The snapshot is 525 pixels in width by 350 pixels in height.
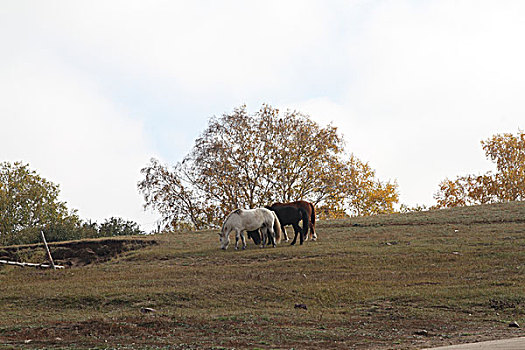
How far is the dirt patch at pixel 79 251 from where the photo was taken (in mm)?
25656

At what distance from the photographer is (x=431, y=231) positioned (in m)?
26.9

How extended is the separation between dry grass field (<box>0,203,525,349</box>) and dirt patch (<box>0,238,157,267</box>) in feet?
0.27

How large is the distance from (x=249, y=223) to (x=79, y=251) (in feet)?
23.6

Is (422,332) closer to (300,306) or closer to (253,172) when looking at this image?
(300,306)

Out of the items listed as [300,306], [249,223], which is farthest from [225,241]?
[300,306]

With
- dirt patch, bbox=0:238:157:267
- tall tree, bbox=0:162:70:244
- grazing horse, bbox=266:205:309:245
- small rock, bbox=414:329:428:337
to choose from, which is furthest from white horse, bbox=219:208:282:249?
tall tree, bbox=0:162:70:244

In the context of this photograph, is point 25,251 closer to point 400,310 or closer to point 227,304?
point 227,304

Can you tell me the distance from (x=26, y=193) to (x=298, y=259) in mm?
32228

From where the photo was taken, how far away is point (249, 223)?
24719 mm

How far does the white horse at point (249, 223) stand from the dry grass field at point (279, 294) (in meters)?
0.71

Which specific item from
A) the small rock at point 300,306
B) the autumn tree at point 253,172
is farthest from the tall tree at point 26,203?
the small rock at point 300,306

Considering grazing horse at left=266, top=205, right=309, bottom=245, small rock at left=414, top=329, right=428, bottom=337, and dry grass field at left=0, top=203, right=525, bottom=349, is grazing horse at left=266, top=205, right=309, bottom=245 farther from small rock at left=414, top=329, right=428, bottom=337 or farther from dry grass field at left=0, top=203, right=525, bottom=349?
small rock at left=414, top=329, right=428, bottom=337

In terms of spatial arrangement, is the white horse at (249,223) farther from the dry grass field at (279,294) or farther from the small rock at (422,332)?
the small rock at (422,332)

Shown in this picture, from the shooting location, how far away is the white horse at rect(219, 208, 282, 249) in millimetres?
24672
